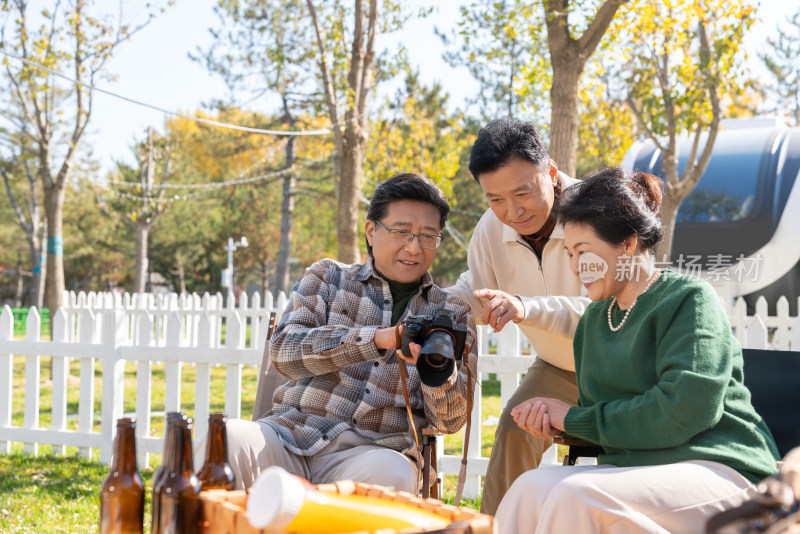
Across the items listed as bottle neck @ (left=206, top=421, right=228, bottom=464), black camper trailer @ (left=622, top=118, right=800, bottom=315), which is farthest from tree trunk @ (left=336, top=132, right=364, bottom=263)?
bottle neck @ (left=206, top=421, right=228, bottom=464)

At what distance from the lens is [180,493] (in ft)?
5.74

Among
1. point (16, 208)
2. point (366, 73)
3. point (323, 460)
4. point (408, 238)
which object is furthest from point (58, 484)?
point (16, 208)

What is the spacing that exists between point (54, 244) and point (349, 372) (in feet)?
30.2

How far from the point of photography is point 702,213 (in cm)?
963

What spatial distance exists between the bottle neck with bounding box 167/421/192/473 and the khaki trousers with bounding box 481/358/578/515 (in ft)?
5.44

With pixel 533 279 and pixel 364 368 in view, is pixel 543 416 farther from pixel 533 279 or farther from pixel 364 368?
pixel 533 279

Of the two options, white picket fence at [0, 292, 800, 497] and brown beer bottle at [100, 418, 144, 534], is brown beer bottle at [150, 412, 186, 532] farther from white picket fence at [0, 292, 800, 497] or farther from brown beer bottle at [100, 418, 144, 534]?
white picket fence at [0, 292, 800, 497]

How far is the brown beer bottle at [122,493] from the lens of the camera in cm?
183

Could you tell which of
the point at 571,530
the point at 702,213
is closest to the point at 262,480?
the point at 571,530

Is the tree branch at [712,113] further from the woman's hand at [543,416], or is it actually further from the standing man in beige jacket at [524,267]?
the woman's hand at [543,416]

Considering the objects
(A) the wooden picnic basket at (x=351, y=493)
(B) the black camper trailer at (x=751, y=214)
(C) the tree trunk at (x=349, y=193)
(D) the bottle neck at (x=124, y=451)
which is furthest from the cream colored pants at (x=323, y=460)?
(B) the black camper trailer at (x=751, y=214)

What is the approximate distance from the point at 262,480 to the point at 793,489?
93 cm

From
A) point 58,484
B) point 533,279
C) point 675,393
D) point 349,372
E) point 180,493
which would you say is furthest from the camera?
point 58,484

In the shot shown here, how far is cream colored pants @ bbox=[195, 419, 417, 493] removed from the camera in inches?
96.3
